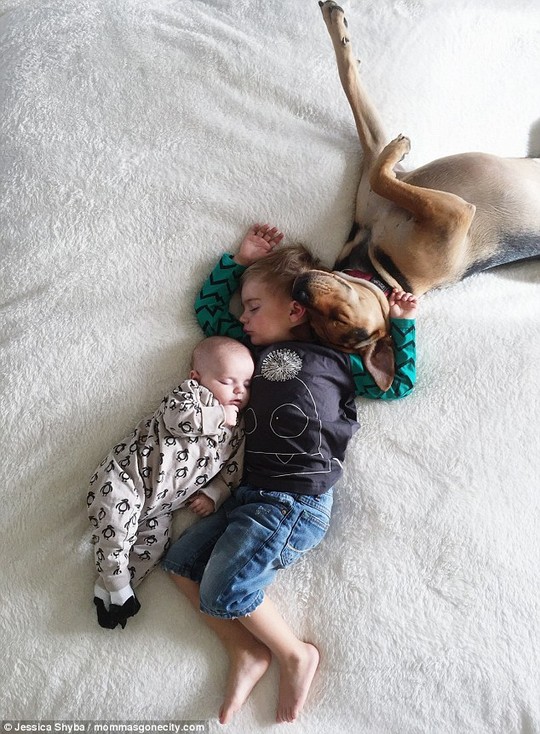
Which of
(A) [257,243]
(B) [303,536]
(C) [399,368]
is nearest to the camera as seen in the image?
(B) [303,536]

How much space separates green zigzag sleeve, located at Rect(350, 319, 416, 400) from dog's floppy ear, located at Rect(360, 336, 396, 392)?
1 centimetres

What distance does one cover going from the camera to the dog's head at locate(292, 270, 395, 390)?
1.38 meters

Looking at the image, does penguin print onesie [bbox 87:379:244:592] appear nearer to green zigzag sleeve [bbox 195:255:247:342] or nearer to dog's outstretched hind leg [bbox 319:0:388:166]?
green zigzag sleeve [bbox 195:255:247:342]

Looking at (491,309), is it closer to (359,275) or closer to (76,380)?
(359,275)

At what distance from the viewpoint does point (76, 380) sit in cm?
138

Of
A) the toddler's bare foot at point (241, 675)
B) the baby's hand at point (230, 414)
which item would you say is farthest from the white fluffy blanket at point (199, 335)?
the baby's hand at point (230, 414)

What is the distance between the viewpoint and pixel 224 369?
139 centimetres

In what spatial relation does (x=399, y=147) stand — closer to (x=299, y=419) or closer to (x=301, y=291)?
(x=301, y=291)

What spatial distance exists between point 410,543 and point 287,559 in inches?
9.9

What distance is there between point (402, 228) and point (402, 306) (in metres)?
0.20

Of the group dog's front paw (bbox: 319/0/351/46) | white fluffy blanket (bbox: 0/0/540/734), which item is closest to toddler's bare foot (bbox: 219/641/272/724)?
white fluffy blanket (bbox: 0/0/540/734)

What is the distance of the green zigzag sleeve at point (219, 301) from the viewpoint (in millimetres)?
1475

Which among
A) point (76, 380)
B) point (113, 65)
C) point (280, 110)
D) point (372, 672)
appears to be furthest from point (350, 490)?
point (113, 65)

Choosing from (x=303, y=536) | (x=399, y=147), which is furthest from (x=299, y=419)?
(x=399, y=147)
